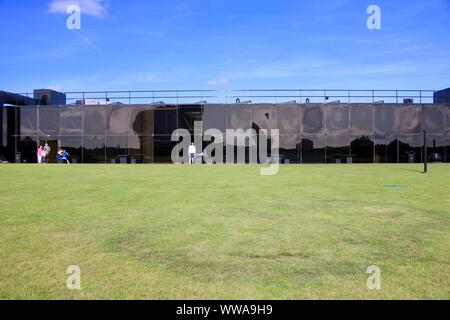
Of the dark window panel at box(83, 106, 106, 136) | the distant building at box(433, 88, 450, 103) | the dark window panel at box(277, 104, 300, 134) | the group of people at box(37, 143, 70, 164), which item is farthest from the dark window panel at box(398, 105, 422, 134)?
the group of people at box(37, 143, 70, 164)

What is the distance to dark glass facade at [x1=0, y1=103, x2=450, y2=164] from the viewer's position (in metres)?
38.5

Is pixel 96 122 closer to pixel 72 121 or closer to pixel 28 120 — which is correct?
pixel 72 121

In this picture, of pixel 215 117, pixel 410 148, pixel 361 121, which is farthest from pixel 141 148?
pixel 410 148

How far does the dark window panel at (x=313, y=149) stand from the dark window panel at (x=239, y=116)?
529 cm

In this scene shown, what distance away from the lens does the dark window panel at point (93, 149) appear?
3944cm

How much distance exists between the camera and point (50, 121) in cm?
4022

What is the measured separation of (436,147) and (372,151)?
19.5 feet

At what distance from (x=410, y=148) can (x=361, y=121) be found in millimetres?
5086

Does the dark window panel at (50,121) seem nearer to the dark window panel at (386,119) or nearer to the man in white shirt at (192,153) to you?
the man in white shirt at (192,153)

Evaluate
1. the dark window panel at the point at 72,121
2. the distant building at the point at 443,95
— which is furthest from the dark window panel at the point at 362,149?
the dark window panel at the point at 72,121

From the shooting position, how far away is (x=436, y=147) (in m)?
38.8

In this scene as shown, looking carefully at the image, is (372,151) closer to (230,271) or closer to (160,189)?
(160,189)

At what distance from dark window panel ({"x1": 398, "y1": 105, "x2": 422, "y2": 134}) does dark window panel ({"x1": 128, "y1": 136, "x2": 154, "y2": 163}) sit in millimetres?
22985
